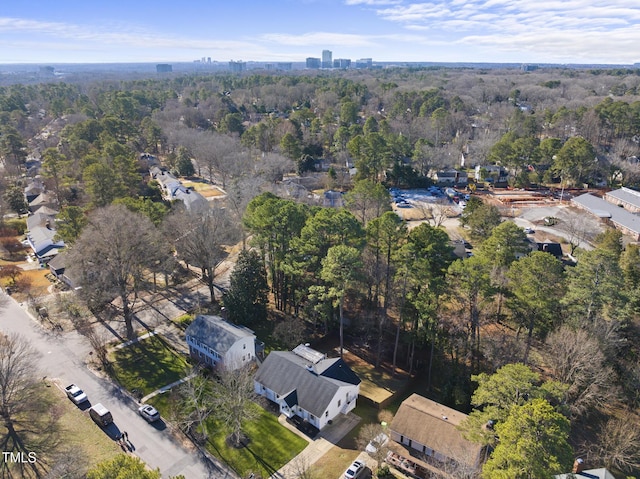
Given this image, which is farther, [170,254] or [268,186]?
[268,186]

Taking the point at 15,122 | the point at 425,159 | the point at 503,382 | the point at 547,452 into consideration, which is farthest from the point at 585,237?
the point at 15,122

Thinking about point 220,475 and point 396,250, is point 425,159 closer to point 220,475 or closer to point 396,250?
point 396,250

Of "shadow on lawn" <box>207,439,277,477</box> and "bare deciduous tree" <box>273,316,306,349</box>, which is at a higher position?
"bare deciduous tree" <box>273,316,306,349</box>

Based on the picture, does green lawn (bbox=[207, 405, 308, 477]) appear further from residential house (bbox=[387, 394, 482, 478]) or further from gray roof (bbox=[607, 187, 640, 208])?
gray roof (bbox=[607, 187, 640, 208])

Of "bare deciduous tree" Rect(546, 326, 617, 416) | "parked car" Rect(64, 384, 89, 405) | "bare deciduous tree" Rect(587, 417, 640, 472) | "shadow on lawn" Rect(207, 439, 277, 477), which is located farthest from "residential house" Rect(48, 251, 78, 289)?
"bare deciduous tree" Rect(587, 417, 640, 472)

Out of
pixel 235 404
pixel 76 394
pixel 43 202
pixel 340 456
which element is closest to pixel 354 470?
pixel 340 456

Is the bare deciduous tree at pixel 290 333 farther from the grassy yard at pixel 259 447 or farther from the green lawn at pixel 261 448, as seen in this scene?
the green lawn at pixel 261 448

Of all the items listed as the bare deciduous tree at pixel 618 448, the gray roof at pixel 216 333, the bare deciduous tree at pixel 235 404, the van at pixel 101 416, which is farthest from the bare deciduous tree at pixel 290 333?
the bare deciduous tree at pixel 618 448
